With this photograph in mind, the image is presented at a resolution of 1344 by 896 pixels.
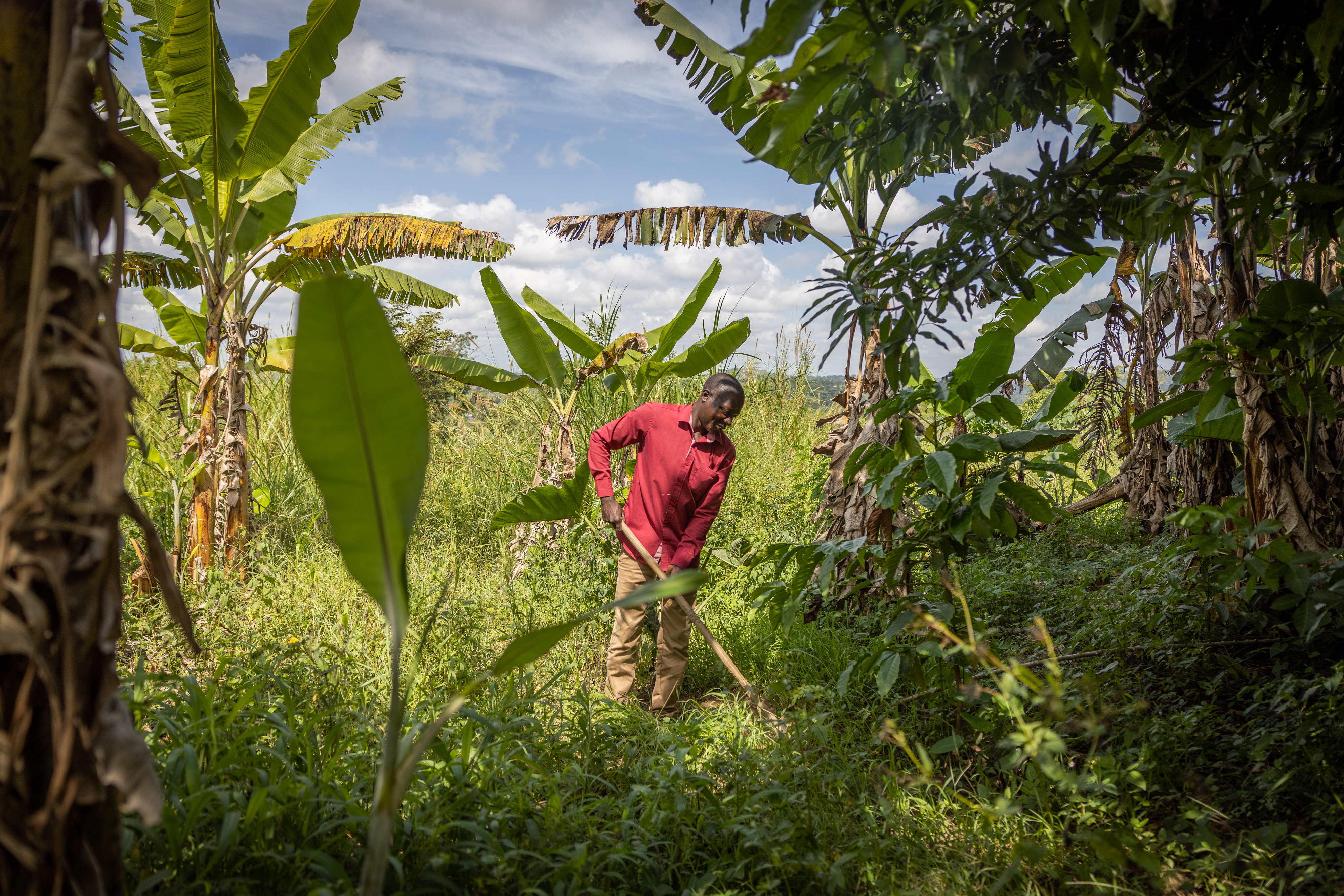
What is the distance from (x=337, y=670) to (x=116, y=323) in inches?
105

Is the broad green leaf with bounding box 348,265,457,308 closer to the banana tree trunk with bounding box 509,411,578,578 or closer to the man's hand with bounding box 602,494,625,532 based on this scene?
the banana tree trunk with bounding box 509,411,578,578

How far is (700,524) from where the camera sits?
156 inches

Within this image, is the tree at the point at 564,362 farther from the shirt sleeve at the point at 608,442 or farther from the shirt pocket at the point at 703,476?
the shirt pocket at the point at 703,476

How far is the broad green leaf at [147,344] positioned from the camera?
19.8ft

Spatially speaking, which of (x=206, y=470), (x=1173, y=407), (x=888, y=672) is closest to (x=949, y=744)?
(x=888, y=672)

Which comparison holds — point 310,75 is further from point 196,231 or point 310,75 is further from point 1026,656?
point 1026,656

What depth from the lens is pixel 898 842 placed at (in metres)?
2.07

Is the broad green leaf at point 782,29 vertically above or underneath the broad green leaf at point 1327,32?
underneath

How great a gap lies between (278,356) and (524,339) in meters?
2.33

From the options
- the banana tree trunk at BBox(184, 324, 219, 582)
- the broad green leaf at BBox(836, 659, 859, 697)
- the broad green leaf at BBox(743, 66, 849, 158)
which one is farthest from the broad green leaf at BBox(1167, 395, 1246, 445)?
the banana tree trunk at BBox(184, 324, 219, 582)

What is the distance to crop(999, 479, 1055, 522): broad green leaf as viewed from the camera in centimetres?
213

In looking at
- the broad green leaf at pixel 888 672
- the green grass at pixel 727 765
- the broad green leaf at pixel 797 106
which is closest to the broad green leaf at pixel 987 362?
the broad green leaf at pixel 888 672

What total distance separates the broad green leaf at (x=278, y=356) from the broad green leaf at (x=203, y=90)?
6.16 ft

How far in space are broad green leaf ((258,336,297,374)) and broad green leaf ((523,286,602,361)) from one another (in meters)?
2.05
